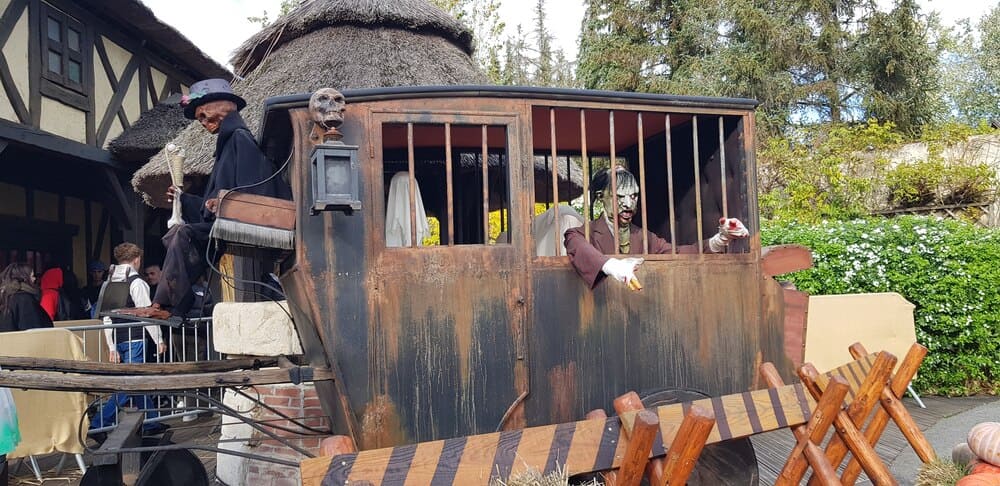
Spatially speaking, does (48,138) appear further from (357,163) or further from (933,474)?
(933,474)

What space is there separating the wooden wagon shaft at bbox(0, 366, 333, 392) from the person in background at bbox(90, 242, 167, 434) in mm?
3531

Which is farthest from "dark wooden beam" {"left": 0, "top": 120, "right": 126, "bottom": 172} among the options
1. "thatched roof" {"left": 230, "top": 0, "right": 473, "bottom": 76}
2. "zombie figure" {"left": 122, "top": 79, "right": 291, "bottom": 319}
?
"zombie figure" {"left": 122, "top": 79, "right": 291, "bottom": 319}

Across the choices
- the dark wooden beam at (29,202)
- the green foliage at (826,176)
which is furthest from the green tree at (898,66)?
the dark wooden beam at (29,202)

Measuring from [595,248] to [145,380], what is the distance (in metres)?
2.03

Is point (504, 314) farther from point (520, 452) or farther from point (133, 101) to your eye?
point (133, 101)

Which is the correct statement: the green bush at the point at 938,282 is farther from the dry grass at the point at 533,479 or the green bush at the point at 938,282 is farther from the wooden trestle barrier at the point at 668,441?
the dry grass at the point at 533,479

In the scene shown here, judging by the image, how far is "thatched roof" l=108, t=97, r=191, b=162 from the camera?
32.7 feet

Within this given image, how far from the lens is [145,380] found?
2691 millimetres

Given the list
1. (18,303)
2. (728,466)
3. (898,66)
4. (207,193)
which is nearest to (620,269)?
(728,466)

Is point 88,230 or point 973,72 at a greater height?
point 973,72

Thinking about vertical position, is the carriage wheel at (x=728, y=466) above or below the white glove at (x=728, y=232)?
below

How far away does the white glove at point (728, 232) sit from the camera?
11.3 feet

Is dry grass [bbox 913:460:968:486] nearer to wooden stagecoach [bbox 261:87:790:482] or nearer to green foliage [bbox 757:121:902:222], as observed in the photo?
wooden stagecoach [bbox 261:87:790:482]

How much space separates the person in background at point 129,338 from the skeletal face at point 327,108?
397cm
